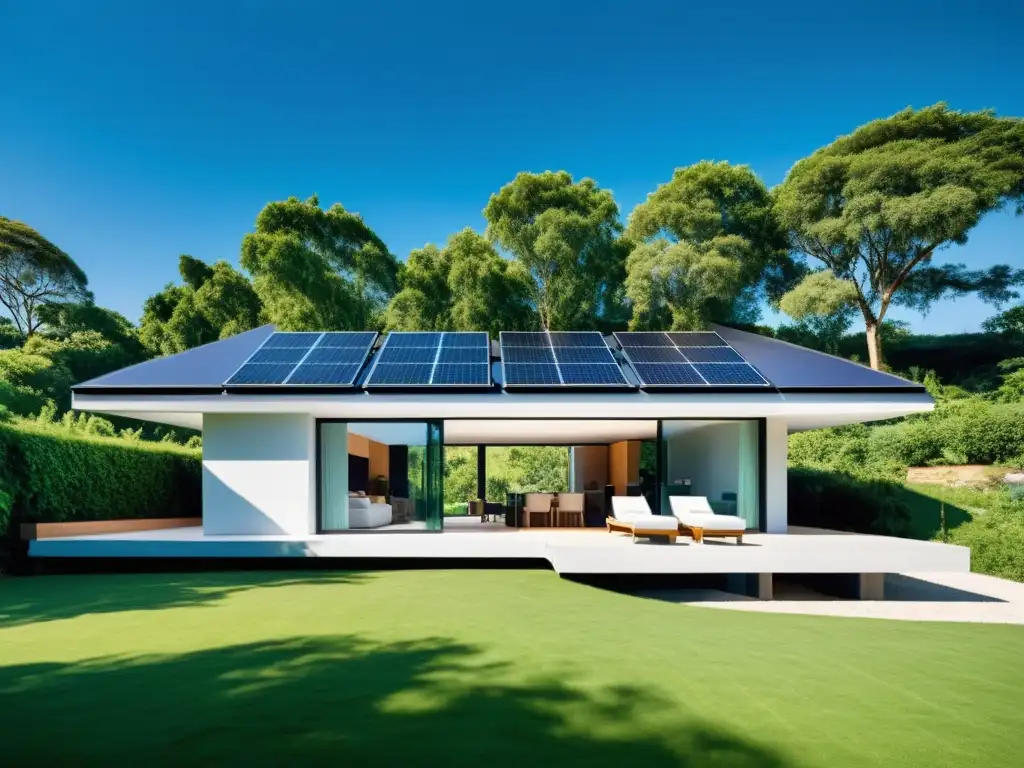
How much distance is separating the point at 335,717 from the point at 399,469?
9859mm

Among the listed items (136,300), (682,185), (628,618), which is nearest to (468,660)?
(628,618)

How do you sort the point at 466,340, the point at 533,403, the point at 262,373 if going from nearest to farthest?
1. the point at 533,403
2. the point at 262,373
3. the point at 466,340

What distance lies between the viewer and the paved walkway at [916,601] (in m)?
9.21

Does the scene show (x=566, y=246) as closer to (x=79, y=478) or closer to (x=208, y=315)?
(x=208, y=315)

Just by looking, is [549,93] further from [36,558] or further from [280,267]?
[36,558]

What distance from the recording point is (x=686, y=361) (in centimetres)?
1282

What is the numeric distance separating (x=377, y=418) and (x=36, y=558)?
5854 millimetres

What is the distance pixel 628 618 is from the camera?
7.47 meters

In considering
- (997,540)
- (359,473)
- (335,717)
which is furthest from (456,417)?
(997,540)

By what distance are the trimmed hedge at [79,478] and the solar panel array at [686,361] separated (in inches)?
392

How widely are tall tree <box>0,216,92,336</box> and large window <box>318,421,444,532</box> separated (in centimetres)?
3165

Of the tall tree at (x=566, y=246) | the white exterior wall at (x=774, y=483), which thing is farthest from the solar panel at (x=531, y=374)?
the tall tree at (x=566, y=246)

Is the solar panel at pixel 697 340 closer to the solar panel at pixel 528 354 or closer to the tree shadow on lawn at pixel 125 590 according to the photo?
the solar panel at pixel 528 354

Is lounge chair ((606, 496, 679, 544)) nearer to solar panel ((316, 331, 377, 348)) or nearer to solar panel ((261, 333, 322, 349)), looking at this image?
solar panel ((316, 331, 377, 348))
